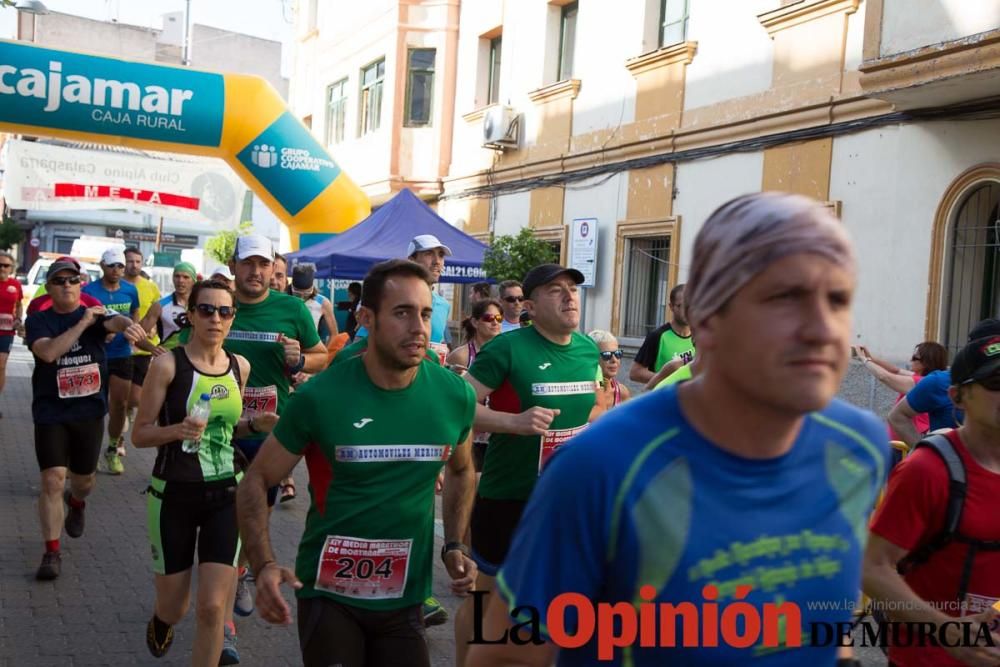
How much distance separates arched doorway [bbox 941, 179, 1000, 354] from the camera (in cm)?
962

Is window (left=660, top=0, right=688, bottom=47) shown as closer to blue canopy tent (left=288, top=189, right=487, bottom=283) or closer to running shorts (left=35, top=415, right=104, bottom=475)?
blue canopy tent (left=288, top=189, right=487, bottom=283)

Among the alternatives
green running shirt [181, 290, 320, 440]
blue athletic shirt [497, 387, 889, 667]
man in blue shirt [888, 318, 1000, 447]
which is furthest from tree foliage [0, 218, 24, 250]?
blue athletic shirt [497, 387, 889, 667]

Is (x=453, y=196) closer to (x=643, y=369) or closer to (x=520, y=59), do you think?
(x=520, y=59)

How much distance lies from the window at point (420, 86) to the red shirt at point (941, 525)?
19.4 m

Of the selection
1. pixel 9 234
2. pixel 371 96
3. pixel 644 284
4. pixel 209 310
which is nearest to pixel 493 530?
pixel 209 310

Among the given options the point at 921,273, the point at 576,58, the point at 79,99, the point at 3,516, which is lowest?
the point at 3,516

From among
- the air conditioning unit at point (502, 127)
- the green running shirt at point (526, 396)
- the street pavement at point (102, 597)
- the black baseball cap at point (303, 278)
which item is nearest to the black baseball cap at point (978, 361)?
the green running shirt at point (526, 396)

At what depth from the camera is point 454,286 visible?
2073cm

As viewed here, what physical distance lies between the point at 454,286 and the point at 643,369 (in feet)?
42.6

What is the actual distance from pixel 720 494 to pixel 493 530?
11.0ft

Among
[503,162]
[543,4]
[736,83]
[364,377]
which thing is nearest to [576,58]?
[543,4]

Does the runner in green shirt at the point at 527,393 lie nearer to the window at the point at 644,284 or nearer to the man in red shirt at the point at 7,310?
the man in red shirt at the point at 7,310

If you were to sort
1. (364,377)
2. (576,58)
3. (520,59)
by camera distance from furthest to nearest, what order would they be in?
(520,59)
(576,58)
(364,377)

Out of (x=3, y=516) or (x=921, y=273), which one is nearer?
(x=3, y=516)
